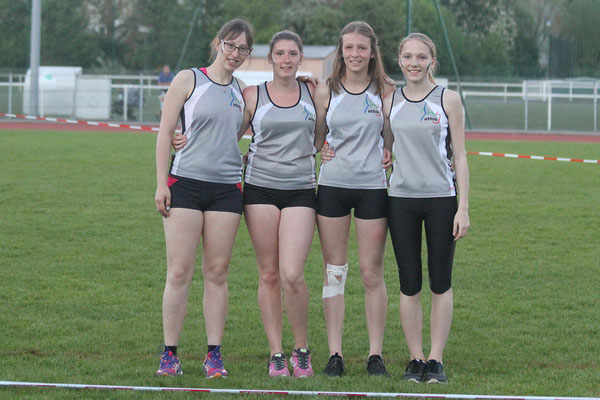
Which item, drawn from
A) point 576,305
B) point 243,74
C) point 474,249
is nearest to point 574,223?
point 474,249

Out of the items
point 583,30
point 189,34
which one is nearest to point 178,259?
point 189,34

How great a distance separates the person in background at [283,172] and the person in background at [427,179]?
43 cm

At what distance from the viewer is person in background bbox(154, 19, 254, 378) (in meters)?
4.52

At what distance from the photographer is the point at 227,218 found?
4582 millimetres

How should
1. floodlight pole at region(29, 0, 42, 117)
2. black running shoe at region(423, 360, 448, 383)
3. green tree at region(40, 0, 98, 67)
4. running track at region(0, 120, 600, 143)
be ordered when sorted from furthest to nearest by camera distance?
green tree at region(40, 0, 98, 67) → floodlight pole at region(29, 0, 42, 117) → running track at region(0, 120, 600, 143) → black running shoe at region(423, 360, 448, 383)

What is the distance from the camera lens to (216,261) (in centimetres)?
463

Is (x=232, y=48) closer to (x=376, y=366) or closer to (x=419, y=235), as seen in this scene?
(x=419, y=235)

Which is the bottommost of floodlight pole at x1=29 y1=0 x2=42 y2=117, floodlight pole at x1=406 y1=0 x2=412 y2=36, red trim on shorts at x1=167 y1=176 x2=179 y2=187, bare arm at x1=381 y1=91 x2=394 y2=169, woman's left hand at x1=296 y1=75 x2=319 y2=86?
red trim on shorts at x1=167 y1=176 x2=179 y2=187

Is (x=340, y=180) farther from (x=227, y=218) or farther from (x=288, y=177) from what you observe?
(x=227, y=218)

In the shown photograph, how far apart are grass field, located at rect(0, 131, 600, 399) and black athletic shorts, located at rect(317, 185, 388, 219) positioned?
2.77 ft

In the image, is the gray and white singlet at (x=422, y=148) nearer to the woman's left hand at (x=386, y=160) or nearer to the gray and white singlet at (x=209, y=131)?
the woman's left hand at (x=386, y=160)

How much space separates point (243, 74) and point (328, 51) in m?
5.09

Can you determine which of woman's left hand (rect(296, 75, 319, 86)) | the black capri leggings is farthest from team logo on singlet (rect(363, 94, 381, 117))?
the black capri leggings

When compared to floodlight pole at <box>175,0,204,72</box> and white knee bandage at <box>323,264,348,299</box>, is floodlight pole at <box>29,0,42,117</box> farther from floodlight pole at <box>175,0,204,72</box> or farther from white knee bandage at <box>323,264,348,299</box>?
white knee bandage at <box>323,264,348,299</box>
